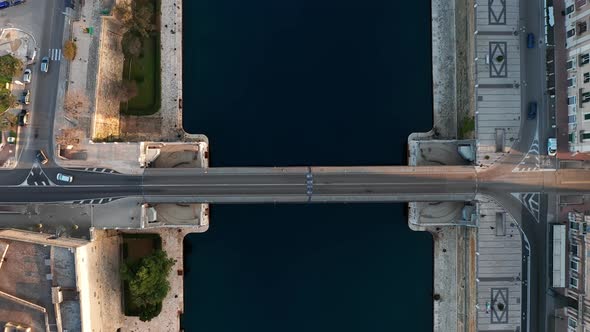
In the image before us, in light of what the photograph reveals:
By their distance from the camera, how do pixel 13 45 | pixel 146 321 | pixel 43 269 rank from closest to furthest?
pixel 43 269 → pixel 13 45 → pixel 146 321

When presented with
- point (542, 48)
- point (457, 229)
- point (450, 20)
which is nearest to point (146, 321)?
point (457, 229)

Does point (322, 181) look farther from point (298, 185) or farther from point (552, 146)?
point (552, 146)

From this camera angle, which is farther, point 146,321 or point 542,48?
point 146,321

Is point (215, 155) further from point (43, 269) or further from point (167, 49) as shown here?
point (43, 269)

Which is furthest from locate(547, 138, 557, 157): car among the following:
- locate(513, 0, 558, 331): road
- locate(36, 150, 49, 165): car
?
locate(36, 150, 49, 165): car

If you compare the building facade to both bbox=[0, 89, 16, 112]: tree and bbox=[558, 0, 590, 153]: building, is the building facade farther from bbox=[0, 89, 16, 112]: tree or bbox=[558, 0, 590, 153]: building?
bbox=[0, 89, 16, 112]: tree

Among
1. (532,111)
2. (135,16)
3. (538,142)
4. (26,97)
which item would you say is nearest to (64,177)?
(26,97)
